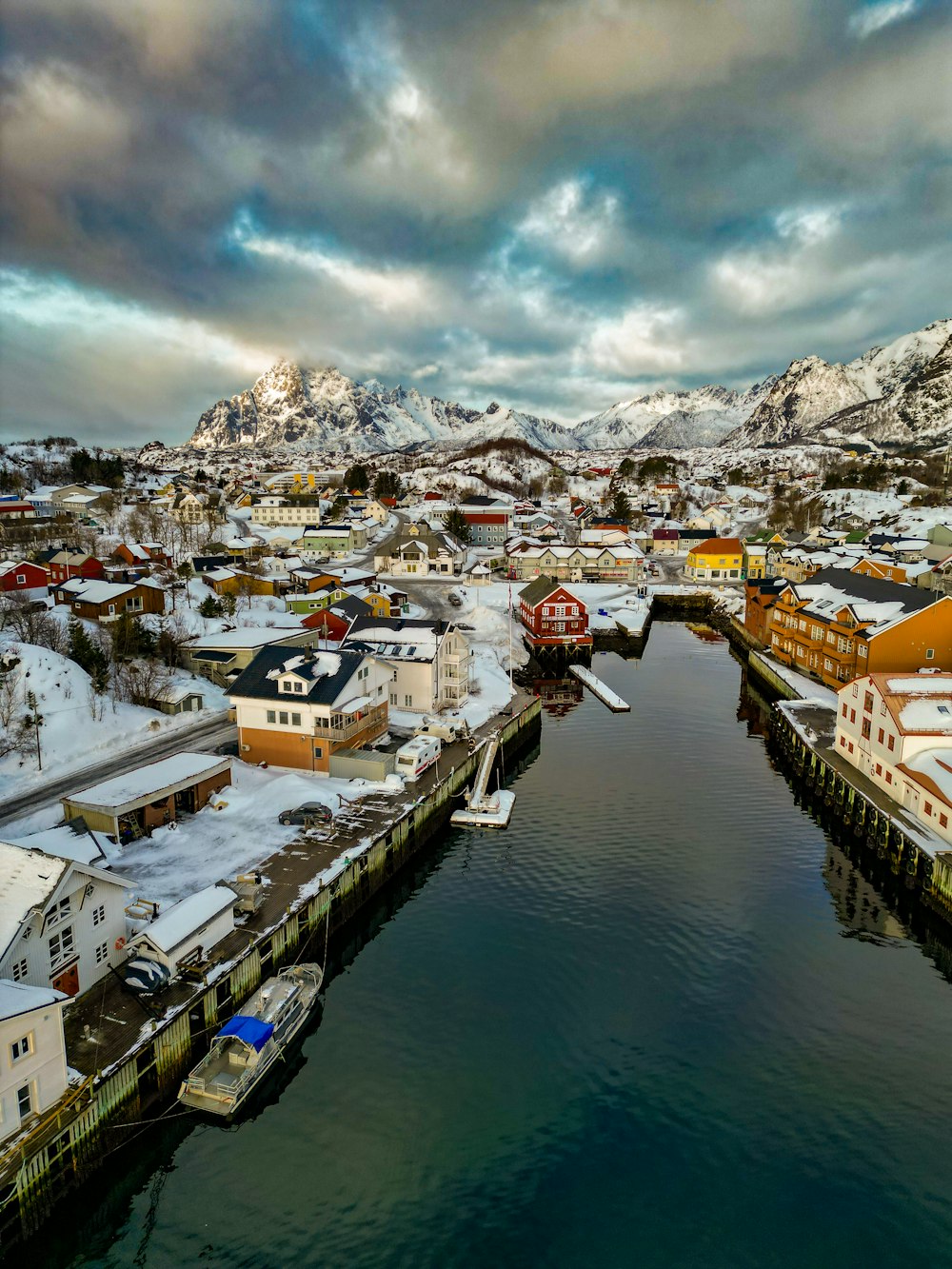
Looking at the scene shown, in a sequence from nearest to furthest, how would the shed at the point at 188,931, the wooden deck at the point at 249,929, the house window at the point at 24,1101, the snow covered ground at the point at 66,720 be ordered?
the house window at the point at 24,1101
the wooden deck at the point at 249,929
the shed at the point at 188,931
the snow covered ground at the point at 66,720

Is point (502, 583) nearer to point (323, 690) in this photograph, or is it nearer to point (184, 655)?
point (184, 655)

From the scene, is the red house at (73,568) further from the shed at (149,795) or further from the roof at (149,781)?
the shed at (149,795)

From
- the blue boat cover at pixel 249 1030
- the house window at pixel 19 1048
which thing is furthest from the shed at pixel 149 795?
the house window at pixel 19 1048

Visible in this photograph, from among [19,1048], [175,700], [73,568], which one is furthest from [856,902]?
[73,568]

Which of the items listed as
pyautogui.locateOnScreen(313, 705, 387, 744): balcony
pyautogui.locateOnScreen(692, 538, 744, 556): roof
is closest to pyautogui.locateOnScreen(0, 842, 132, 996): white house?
pyautogui.locateOnScreen(313, 705, 387, 744): balcony

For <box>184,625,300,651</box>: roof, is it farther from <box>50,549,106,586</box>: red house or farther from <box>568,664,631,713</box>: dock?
<box>568,664,631,713</box>: dock
